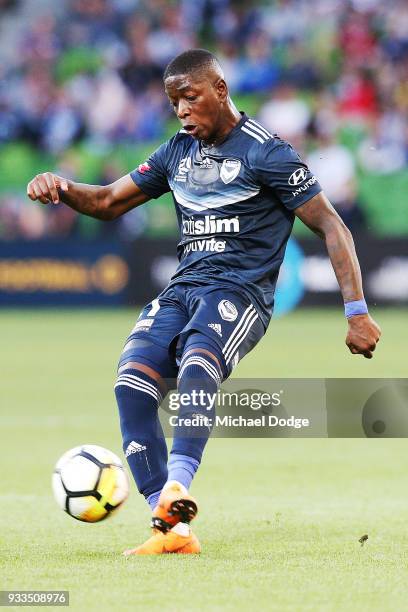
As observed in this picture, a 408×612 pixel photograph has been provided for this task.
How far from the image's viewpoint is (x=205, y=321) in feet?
18.3

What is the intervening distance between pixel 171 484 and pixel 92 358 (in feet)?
27.9

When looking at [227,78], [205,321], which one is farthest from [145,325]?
[227,78]

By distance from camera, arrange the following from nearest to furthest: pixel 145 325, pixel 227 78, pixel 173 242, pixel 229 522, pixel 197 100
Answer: pixel 197 100 < pixel 145 325 < pixel 229 522 < pixel 173 242 < pixel 227 78

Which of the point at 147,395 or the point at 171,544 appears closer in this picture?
the point at 171,544

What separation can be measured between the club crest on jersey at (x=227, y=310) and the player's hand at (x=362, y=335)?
0.51 m

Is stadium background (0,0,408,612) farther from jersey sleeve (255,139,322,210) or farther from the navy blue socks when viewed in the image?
jersey sleeve (255,139,322,210)

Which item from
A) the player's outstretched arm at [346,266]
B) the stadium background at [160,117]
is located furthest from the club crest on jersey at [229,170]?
the stadium background at [160,117]

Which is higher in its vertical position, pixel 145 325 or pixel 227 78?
pixel 227 78

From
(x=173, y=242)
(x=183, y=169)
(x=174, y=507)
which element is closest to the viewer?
(x=174, y=507)

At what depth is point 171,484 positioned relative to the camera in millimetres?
5113

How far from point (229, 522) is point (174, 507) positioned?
1.15 m

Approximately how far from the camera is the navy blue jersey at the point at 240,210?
5.73 meters

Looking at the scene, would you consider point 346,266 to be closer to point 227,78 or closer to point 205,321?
point 205,321

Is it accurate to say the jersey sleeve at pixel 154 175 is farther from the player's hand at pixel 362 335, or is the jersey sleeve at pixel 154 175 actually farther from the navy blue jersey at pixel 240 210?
the player's hand at pixel 362 335
